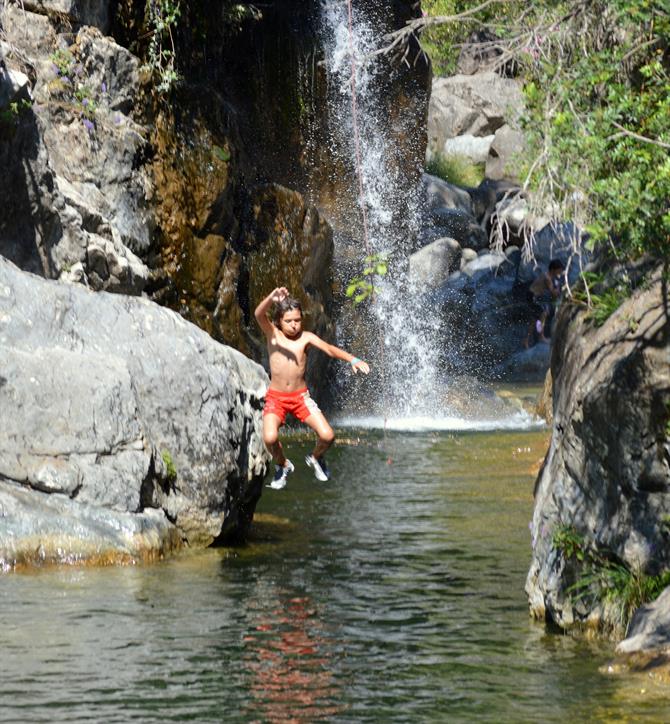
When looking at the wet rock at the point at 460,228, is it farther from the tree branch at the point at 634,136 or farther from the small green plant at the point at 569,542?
the tree branch at the point at 634,136

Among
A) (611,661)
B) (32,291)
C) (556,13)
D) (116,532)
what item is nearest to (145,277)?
(32,291)

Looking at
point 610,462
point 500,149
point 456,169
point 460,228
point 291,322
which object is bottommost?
point 610,462

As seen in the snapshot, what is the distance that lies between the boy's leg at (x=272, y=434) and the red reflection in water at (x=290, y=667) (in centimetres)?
276

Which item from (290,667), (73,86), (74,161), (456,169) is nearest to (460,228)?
(456,169)

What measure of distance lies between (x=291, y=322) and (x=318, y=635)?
4453 mm

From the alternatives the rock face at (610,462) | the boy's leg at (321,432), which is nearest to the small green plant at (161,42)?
the boy's leg at (321,432)

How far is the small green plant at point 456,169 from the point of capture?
47031 millimetres

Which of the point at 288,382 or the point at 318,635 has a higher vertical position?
the point at 288,382

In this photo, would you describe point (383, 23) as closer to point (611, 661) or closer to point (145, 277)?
point (145, 277)

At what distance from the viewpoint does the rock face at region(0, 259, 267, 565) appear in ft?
39.5

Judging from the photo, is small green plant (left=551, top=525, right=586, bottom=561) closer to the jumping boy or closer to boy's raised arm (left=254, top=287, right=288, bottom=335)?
boy's raised arm (left=254, top=287, right=288, bottom=335)

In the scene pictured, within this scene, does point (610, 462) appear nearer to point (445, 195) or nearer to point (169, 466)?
point (169, 466)

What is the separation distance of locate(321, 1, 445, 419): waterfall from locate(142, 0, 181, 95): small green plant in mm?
5317

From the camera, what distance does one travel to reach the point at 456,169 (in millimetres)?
47688
